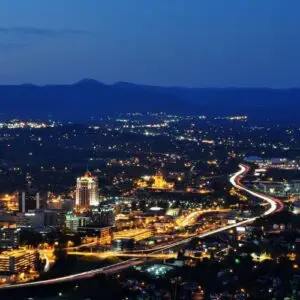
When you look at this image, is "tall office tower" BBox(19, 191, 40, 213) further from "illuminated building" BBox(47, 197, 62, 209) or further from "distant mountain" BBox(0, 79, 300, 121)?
"distant mountain" BBox(0, 79, 300, 121)

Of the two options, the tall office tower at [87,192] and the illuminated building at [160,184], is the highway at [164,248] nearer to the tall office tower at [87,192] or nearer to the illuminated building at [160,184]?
Result: the illuminated building at [160,184]

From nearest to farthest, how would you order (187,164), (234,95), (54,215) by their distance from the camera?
(54,215)
(187,164)
(234,95)

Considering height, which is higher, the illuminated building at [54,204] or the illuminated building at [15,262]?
the illuminated building at [54,204]

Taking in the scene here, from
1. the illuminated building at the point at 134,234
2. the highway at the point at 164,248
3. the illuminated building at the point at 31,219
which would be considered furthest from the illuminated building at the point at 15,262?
the illuminated building at the point at 31,219

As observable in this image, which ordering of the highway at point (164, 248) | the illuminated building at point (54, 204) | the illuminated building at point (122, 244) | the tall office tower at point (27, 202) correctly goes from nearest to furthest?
1. the highway at point (164, 248)
2. the illuminated building at point (122, 244)
3. the tall office tower at point (27, 202)
4. the illuminated building at point (54, 204)

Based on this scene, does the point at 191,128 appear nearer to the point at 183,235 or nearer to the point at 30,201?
the point at 30,201

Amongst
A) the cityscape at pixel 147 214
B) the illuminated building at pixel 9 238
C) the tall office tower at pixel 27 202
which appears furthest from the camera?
the tall office tower at pixel 27 202

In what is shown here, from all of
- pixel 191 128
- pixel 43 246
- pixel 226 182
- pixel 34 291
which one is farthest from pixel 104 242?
pixel 191 128
